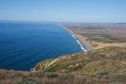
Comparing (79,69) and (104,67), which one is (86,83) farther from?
(79,69)

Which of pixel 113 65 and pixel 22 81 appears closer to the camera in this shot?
pixel 22 81

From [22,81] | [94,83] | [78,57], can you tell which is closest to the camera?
[22,81]

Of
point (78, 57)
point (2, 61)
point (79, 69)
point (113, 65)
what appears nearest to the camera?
point (113, 65)

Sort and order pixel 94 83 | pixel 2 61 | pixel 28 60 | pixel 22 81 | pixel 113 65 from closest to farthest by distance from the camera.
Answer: pixel 22 81 < pixel 94 83 < pixel 113 65 < pixel 2 61 < pixel 28 60

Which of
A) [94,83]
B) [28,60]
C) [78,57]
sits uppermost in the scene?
[94,83]

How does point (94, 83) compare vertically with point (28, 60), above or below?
above

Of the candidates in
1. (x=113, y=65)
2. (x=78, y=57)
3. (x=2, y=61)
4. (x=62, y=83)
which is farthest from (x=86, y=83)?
(x=2, y=61)

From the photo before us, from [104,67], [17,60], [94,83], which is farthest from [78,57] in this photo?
[94,83]

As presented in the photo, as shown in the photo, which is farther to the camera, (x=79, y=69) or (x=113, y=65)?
(x=79, y=69)

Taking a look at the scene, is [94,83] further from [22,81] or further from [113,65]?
[113,65]
